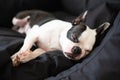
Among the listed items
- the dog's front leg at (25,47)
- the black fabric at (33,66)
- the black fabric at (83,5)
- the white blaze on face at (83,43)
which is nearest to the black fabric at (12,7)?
the black fabric at (83,5)

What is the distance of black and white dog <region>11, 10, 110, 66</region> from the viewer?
4.10ft

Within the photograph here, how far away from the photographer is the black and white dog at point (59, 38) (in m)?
1.25

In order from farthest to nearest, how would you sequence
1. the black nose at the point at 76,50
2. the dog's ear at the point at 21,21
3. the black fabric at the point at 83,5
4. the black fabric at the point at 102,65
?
the dog's ear at the point at 21,21 < the black fabric at the point at 83,5 < the black nose at the point at 76,50 < the black fabric at the point at 102,65

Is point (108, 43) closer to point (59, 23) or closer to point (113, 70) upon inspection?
point (113, 70)

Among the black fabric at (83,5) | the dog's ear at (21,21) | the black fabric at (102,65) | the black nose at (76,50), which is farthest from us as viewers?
the dog's ear at (21,21)

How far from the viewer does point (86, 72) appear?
3.69 ft

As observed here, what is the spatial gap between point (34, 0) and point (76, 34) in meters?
0.67

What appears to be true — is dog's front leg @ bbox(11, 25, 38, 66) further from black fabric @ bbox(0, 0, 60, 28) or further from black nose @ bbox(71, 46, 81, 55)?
black fabric @ bbox(0, 0, 60, 28)

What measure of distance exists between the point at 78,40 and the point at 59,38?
0.17m

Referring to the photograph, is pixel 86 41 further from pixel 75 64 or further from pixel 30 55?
pixel 30 55

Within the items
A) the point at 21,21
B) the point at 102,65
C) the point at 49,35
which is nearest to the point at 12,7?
the point at 21,21

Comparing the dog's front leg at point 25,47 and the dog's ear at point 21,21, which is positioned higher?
the dog's front leg at point 25,47

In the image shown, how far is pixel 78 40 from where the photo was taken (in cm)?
126

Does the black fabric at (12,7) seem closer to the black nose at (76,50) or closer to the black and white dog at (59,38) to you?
the black and white dog at (59,38)
